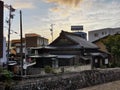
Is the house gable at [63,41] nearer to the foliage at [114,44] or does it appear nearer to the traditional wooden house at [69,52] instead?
the traditional wooden house at [69,52]

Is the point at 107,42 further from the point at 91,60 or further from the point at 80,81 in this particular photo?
the point at 80,81

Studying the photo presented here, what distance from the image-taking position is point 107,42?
1943 inches

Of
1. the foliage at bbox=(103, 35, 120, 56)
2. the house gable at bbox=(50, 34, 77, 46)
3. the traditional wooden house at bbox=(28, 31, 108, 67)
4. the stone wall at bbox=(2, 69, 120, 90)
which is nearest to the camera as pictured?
the stone wall at bbox=(2, 69, 120, 90)

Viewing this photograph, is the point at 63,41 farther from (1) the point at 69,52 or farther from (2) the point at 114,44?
(2) the point at 114,44

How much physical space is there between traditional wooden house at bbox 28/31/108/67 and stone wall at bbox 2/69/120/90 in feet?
63.5

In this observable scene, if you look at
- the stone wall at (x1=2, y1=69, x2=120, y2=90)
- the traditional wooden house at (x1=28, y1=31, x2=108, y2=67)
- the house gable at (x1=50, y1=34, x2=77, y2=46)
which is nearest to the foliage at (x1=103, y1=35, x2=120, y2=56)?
the traditional wooden house at (x1=28, y1=31, x2=108, y2=67)

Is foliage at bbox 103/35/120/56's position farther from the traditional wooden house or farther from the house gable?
the house gable

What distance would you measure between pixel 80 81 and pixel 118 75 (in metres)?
9.46

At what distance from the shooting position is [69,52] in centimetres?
5128

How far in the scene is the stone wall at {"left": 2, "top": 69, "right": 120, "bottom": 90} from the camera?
15875 millimetres

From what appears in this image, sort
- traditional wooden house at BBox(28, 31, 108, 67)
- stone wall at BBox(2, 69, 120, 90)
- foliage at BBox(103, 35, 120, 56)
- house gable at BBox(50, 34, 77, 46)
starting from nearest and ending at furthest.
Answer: stone wall at BBox(2, 69, 120, 90), traditional wooden house at BBox(28, 31, 108, 67), foliage at BBox(103, 35, 120, 56), house gable at BBox(50, 34, 77, 46)

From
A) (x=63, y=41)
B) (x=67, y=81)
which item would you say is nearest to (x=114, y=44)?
(x=63, y=41)

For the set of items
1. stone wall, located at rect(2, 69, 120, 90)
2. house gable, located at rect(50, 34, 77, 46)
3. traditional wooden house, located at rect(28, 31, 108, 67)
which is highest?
house gable, located at rect(50, 34, 77, 46)

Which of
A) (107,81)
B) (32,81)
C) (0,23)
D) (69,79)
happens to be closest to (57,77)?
(69,79)
